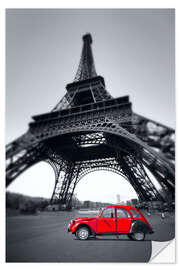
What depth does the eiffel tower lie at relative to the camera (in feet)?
27.8

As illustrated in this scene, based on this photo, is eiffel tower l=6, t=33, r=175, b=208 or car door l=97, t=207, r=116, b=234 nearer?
car door l=97, t=207, r=116, b=234

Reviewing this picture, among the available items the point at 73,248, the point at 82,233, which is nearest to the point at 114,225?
the point at 82,233

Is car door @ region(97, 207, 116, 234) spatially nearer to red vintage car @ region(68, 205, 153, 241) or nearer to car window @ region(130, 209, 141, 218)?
red vintage car @ region(68, 205, 153, 241)

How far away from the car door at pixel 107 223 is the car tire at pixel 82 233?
37cm

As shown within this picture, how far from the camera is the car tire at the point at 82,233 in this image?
217 inches

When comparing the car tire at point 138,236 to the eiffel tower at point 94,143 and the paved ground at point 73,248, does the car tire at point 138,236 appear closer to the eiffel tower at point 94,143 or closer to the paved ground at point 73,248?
the paved ground at point 73,248

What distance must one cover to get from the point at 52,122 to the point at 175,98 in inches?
359

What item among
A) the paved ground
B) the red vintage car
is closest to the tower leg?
the paved ground

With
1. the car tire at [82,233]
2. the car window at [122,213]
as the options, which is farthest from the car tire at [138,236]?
the car tire at [82,233]

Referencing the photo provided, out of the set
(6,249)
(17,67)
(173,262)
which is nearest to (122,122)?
(17,67)

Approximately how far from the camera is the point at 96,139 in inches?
610

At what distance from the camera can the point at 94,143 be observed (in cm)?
1507

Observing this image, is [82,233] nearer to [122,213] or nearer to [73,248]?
[73,248]

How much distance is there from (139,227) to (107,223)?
0.96 meters
